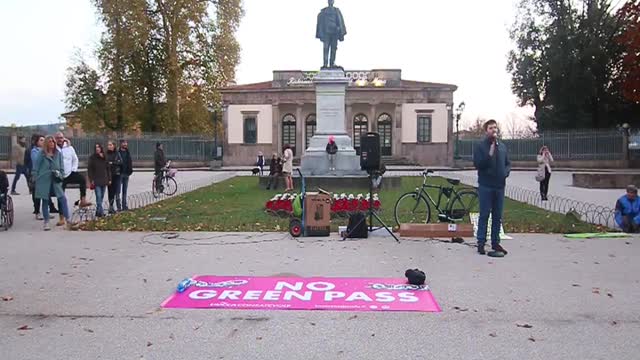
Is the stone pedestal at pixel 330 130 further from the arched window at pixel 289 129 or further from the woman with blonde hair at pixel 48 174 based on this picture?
the arched window at pixel 289 129

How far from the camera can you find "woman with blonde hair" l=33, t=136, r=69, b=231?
11828mm

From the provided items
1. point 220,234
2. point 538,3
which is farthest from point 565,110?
point 220,234

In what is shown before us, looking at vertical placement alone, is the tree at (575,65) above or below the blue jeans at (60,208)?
above

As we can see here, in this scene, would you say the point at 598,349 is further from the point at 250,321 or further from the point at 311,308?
the point at 250,321

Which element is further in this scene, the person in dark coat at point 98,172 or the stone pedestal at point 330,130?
the stone pedestal at point 330,130

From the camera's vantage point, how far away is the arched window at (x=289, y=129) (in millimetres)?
54000

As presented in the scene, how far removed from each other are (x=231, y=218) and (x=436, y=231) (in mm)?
5040

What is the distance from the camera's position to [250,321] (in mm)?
5676

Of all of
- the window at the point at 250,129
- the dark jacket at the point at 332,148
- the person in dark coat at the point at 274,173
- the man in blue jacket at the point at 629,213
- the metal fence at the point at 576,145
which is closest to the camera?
the man in blue jacket at the point at 629,213

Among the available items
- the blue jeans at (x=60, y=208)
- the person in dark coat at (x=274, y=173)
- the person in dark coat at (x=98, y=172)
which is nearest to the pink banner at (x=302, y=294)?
the blue jeans at (x=60, y=208)

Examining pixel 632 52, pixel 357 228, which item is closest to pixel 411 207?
pixel 357 228

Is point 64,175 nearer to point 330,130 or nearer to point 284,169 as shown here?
point 284,169

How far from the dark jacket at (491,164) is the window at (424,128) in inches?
1716

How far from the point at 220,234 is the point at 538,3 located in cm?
4640
